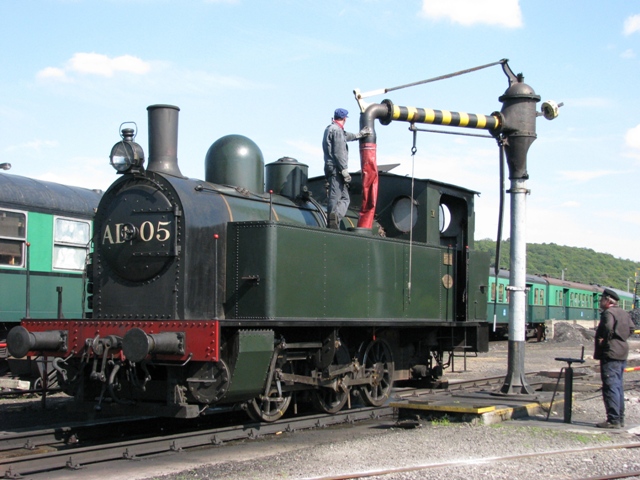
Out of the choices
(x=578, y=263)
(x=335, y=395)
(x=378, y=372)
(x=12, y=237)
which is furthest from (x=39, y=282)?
(x=578, y=263)

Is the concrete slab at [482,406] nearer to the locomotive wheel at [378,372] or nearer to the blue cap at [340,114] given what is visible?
the locomotive wheel at [378,372]

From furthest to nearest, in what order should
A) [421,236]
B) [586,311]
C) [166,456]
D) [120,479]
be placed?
[586,311] → [421,236] → [166,456] → [120,479]

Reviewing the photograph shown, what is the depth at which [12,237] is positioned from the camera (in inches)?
483

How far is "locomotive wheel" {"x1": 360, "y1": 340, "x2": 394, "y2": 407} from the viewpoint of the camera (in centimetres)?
1035

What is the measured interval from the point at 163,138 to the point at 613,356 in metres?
5.60

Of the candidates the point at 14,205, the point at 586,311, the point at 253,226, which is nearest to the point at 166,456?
the point at 253,226

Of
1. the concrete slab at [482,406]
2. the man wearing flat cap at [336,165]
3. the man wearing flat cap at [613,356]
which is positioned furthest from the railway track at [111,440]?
the man wearing flat cap at [613,356]

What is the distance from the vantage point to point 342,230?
9414mm

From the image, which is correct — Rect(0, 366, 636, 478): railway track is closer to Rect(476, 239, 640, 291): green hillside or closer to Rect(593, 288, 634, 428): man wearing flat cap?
Rect(593, 288, 634, 428): man wearing flat cap

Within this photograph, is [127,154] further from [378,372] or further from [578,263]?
[578,263]

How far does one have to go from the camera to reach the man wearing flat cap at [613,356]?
8.56 meters

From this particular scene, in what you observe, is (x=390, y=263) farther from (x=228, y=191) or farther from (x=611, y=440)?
(x=611, y=440)

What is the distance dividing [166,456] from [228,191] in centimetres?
307

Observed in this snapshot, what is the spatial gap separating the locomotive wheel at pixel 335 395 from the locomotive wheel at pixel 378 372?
1.53 ft
